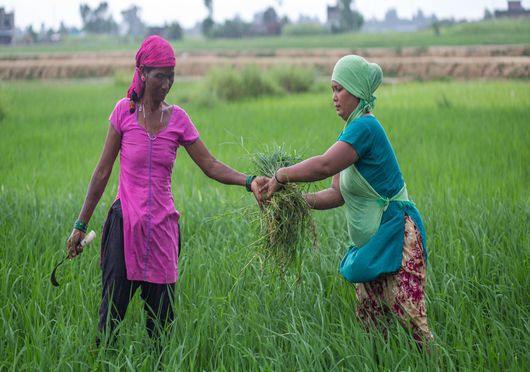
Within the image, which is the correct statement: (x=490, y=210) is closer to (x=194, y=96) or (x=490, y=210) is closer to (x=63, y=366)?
(x=63, y=366)

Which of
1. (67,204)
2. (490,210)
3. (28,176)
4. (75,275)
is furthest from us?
(28,176)

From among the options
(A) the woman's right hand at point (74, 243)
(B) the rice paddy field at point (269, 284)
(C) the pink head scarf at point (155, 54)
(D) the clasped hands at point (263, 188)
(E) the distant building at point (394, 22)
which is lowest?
(B) the rice paddy field at point (269, 284)

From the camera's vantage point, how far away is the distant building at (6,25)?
31416mm

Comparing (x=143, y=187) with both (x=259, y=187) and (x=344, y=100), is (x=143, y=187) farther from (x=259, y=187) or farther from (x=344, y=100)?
(x=344, y=100)

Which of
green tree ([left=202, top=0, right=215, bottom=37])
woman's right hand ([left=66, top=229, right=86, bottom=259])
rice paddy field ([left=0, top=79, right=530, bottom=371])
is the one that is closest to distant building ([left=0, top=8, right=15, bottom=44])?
green tree ([left=202, top=0, right=215, bottom=37])

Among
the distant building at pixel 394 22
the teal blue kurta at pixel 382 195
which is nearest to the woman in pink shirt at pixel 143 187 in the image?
the teal blue kurta at pixel 382 195

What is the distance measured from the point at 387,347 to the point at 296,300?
2.24ft

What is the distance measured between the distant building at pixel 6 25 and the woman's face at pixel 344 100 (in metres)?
28.6

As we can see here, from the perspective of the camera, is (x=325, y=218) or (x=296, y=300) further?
(x=325, y=218)

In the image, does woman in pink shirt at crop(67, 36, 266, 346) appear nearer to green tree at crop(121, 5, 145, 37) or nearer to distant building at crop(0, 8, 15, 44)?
distant building at crop(0, 8, 15, 44)

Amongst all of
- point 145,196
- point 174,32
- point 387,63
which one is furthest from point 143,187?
point 174,32

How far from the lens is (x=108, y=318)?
2803 mm

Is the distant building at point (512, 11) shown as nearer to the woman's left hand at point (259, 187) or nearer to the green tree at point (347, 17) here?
the green tree at point (347, 17)

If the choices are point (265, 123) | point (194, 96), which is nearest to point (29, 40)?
point (194, 96)
